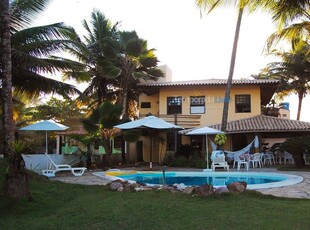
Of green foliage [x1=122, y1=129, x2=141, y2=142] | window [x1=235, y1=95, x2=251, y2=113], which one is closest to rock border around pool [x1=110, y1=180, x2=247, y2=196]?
green foliage [x1=122, y1=129, x2=141, y2=142]

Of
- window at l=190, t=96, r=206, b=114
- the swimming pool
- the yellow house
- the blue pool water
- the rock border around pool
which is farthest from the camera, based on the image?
window at l=190, t=96, r=206, b=114

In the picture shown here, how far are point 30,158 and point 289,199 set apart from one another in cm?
1025

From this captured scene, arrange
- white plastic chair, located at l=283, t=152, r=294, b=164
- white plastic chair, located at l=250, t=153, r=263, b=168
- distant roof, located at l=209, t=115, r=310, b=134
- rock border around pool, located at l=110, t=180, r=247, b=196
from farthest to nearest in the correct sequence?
1. distant roof, located at l=209, t=115, r=310, b=134
2. white plastic chair, located at l=283, t=152, r=294, b=164
3. white plastic chair, located at l=250, t=153, r=263, b=168
4. rock border around pool, located at l=110, t=180, r=247, b=196

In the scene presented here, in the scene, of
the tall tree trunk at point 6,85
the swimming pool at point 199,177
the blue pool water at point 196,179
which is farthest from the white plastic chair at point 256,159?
the tall tree trunk at point 6,85

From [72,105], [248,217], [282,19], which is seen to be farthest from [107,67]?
[248,217]

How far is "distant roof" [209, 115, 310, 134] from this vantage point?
19344mm

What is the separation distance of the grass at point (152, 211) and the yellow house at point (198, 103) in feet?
49.6

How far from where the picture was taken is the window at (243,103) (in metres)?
23.5

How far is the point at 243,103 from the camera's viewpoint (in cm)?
2356

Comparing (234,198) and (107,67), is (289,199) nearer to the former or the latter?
(234,198)

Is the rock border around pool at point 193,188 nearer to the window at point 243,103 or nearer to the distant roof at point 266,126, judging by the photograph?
the distant roof at point 266,126

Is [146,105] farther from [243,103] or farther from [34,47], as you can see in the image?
[34,47]

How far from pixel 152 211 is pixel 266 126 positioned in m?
14.9

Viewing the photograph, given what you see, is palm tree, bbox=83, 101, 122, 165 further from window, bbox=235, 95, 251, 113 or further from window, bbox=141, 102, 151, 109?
window, bbox=235, 95, 251, 113
